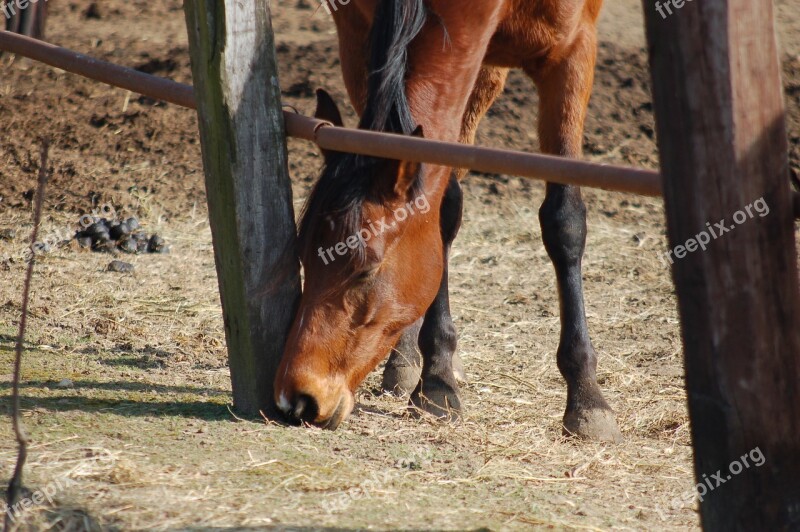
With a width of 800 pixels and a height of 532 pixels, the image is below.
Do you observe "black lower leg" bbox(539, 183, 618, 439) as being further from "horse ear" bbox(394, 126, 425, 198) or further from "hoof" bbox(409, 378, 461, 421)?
"horse ear" bbox(394, 126, 425, 198)

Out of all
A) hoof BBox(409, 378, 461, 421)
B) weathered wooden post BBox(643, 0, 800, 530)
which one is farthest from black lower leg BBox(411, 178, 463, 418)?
weathered wooden post BBox(643, 0, 800, 530)

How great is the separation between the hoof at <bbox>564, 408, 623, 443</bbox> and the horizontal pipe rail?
1.42 m

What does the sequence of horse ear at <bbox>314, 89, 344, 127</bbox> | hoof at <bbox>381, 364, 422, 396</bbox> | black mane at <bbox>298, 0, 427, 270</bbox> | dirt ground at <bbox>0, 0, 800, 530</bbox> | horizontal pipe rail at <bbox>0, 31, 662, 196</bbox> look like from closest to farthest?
horizontal pipe rail at <bbox>0, 31, 662, 196</bbox>
dirt ground at <bbox>0, 0, 800, 530</bbox>
black mane at <bbox>298, 0, 427, 270</bbox>
horse ear at <bbox>314, 89, 344, 127</bbox>
hoof at <bbox>381, 364, 422, 396</bbox>

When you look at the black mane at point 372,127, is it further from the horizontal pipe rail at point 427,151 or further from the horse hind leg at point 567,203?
the horse hind leg at point 567,203

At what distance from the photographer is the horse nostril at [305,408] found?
298 cm

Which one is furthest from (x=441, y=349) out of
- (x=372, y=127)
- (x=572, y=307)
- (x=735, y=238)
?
(x=735, y=238)

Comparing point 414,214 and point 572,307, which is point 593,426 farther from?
point 414,214

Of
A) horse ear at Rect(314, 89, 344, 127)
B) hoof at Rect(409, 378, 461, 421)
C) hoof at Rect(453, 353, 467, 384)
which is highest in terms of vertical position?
horse ear at Rect(314, 89, 344, 127)

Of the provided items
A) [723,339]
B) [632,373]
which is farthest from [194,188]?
[723,339]

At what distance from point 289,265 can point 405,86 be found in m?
0.69

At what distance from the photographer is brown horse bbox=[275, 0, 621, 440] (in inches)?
118

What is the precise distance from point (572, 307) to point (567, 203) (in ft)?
1.36

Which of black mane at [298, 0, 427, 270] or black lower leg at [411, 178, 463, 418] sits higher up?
black mane at [298, 0, 427, 270]

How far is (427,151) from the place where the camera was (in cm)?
259
